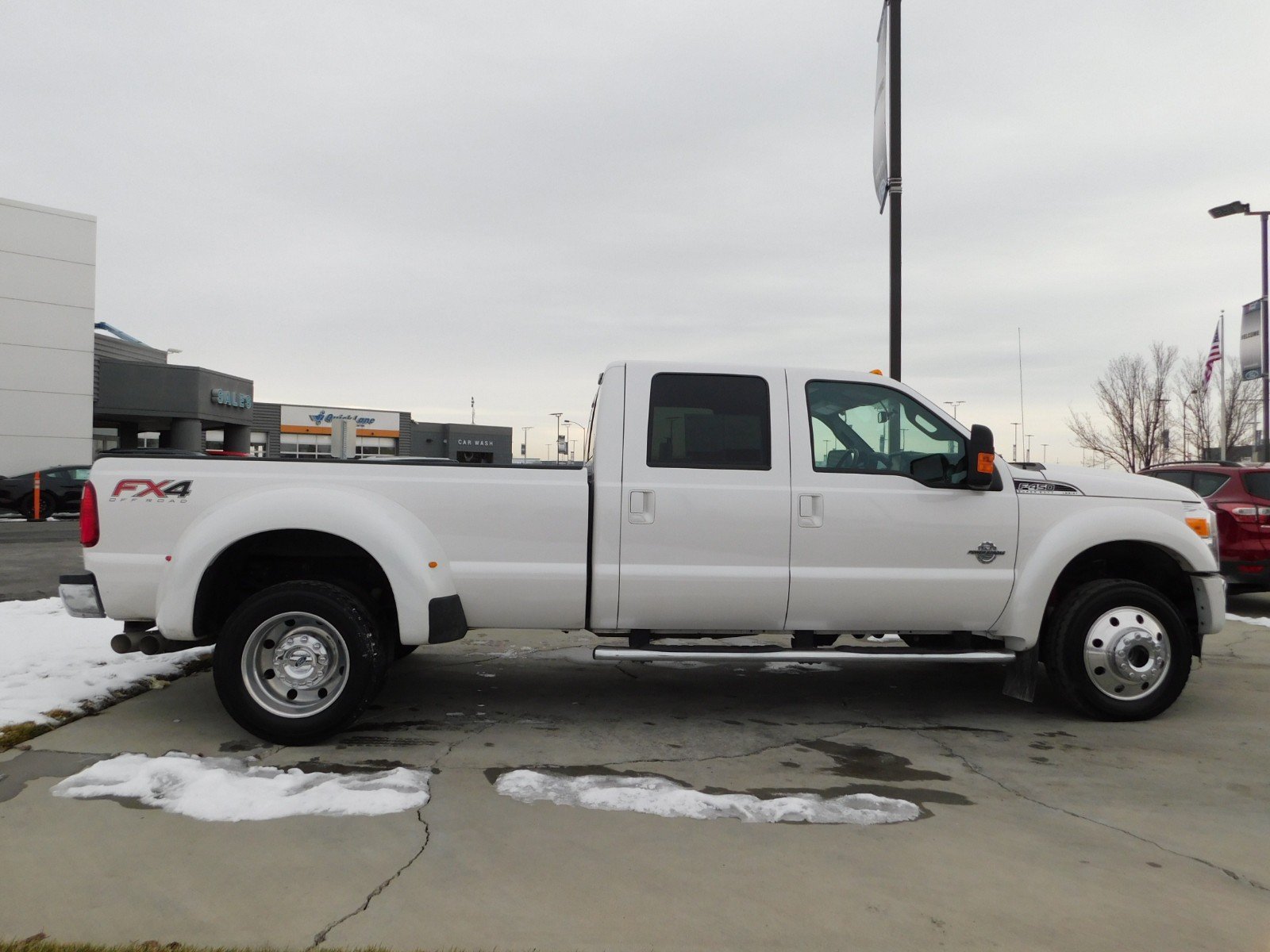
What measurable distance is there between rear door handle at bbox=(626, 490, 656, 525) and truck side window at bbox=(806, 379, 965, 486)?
96 centimetres

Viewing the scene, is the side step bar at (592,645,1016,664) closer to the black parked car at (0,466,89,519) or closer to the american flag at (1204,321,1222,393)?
the black parked car at (0,466,89,519)

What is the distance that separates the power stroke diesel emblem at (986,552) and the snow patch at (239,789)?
3.23 metres

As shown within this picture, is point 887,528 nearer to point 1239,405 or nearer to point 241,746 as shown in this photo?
point 241,746

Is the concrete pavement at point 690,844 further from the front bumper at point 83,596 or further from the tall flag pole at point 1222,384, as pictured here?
the tall flag pole at point 1222,384

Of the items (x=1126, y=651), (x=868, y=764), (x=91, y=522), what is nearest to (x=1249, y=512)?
(x=1126, y=651)

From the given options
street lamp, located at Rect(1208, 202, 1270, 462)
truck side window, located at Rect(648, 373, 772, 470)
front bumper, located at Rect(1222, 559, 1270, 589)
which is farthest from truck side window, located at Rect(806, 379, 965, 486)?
street lamp, located at Rect(1208, 202, 1270, 462)

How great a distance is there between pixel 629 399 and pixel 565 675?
2.44 metres

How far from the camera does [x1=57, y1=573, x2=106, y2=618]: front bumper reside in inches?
191

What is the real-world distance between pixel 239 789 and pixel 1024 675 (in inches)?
173

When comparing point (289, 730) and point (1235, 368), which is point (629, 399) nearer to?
point (289, 730)

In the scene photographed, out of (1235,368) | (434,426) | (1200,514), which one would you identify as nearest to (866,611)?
(1200,514)

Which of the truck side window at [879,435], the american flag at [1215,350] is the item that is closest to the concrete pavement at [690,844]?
the truck side window at [879,435]

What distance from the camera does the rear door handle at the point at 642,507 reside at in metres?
5.02

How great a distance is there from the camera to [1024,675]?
18.3 feet
